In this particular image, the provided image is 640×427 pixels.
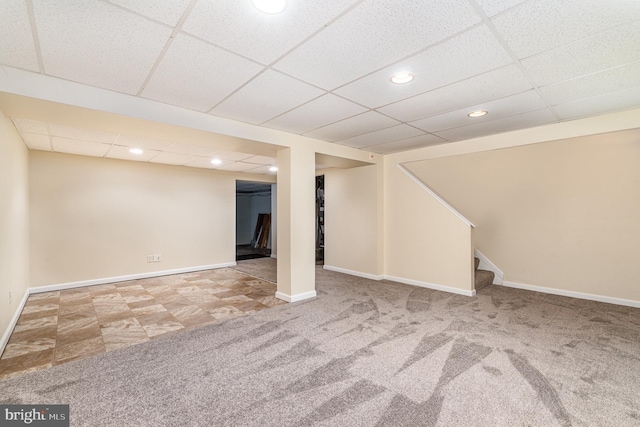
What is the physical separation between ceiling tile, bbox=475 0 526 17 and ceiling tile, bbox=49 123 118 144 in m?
4.24

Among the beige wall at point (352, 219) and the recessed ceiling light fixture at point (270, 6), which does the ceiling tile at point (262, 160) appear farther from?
the recessed ceiling light fixture at point (270, 6)

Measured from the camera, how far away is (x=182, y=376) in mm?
2203

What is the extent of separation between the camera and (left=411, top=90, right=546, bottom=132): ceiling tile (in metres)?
2.84

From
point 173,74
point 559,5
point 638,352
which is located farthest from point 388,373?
point 173,74

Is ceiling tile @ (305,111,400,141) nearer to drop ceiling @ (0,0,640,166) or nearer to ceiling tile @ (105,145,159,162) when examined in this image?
drop ceiling @ (0,0,640,166)

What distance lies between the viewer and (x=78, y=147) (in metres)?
4.39

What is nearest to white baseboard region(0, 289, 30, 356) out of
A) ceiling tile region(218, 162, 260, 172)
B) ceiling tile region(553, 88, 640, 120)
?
ceiling tile region(218, 162, 260, 172)

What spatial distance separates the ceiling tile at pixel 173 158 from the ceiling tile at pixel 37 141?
1.45 m

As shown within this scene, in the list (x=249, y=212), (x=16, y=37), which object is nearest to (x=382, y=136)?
(x=16, y=37)

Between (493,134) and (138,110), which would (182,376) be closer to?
(138,110)

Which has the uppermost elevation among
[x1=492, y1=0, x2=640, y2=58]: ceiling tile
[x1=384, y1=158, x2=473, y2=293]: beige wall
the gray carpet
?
[x1=492, y1=0, x2=640, y2=58]: ceiling tile

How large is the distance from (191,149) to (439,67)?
388cm

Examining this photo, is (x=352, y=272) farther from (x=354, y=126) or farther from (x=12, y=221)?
(x=12, y=221)

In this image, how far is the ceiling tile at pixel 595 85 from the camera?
2.30 m
